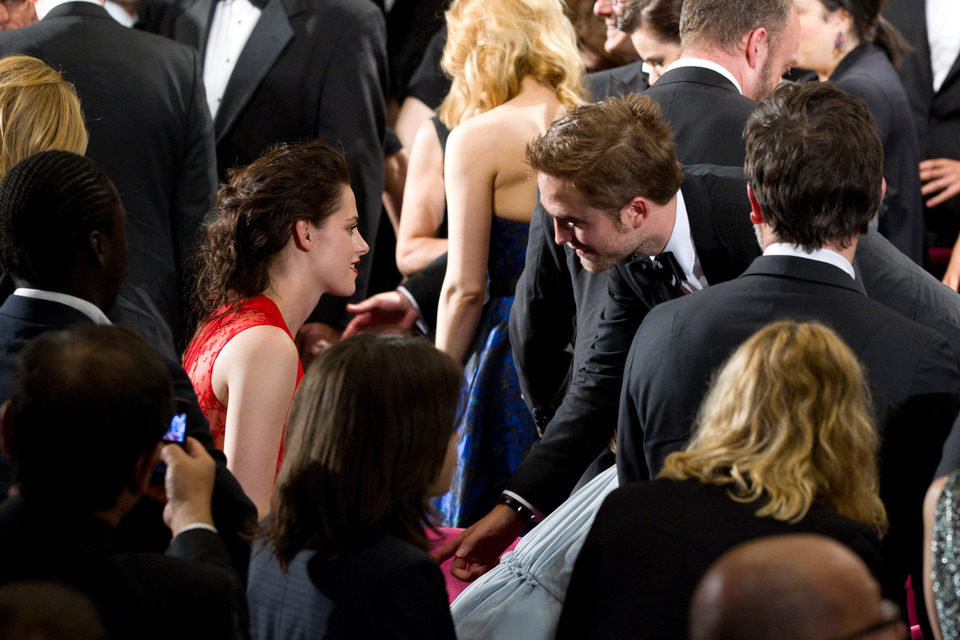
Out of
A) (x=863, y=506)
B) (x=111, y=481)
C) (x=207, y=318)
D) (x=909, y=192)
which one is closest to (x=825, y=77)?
(x=909, y=192)

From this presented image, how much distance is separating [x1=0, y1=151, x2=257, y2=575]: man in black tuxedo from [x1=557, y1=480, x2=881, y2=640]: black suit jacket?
64 cm

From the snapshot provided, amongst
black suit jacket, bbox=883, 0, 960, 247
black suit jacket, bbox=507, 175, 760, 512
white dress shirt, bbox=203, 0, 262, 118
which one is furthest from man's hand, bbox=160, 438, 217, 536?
black suit jacket, bbox=883, 0, 960, 247

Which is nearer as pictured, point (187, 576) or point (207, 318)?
point (187, 576)

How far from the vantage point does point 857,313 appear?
7.25ft

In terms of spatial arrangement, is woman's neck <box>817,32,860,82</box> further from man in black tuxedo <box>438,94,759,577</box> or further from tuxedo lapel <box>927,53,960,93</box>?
man in black tuxedo <box>438,94,759,577</box>

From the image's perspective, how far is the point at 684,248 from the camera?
2.78m

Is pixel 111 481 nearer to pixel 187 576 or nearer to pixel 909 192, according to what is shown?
pixel 187 576

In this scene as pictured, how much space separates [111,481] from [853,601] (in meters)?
1.03

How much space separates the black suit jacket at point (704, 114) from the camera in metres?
3.11

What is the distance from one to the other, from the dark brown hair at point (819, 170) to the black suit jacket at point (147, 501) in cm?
109

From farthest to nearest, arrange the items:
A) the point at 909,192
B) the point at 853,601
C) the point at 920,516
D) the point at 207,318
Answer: the point at 909,192 < the point at 207,318 < the point at 920,516 < the point at 853,601

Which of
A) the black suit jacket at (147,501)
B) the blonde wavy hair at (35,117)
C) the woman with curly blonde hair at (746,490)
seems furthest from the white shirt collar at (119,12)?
the woman with curly blonde hair at (746,490)

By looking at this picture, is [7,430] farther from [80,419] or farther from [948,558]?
[948,558]

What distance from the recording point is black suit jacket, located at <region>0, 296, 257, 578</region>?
2.17 m
